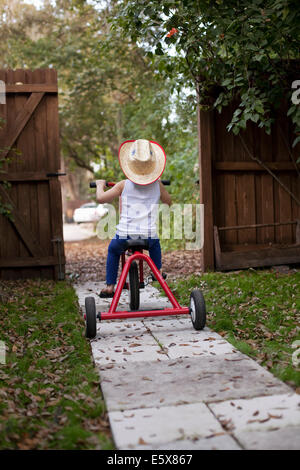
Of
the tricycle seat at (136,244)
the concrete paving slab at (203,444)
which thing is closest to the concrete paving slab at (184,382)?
the concrete paving slab at (203,444)

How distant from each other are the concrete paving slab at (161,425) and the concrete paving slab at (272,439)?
15cm

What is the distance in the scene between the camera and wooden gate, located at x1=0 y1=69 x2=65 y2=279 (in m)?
7.25

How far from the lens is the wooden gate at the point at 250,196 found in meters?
7.30

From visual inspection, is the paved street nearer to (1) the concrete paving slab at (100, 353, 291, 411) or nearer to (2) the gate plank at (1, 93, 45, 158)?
(2) the gate plank at (1, 93, 45, 158)

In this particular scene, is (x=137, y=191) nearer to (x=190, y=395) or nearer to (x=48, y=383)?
(x=48, y=383)

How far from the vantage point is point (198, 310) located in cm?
443

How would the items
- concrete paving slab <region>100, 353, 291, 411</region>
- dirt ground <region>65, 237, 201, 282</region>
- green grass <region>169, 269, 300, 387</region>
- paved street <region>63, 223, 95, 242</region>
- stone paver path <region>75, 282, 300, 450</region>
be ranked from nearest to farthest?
stone paver path <region>75, 282, 300, 450</region> → concrete paving slab <region>100, 353, 291, 411</region> → green grass <region>169, 269, 300, 387</region> → dirt ground <region>65, 237, 201, 282</region> → paved street <region>63, 223, 95, 242</region>

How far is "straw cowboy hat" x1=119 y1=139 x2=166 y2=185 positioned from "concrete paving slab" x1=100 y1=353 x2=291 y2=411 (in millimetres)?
1682

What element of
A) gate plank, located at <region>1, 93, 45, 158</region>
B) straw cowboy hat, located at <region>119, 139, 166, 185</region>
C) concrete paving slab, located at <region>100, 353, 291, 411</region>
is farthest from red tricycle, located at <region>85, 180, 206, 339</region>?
gate plank, located at <region>1, 93, 45, 158</region>

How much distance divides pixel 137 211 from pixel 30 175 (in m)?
3.07

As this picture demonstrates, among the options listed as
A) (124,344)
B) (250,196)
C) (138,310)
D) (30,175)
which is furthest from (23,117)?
(124,344)

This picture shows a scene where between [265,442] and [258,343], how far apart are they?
176cm

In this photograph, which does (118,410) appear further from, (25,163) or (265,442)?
(25,163)

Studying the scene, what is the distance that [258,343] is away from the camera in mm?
4148
